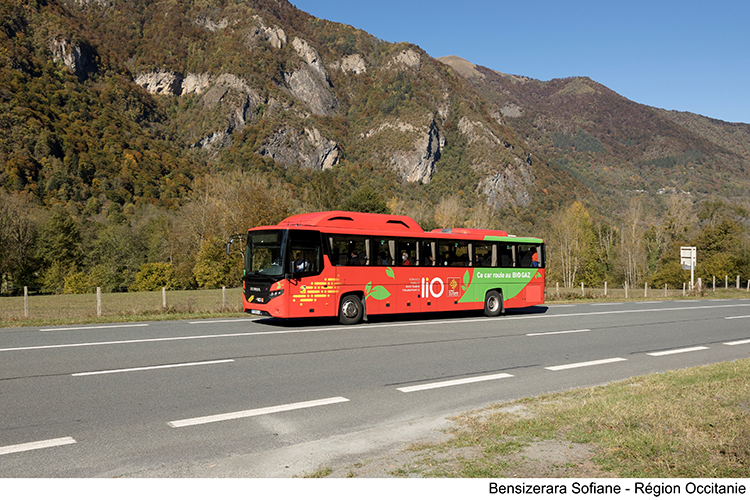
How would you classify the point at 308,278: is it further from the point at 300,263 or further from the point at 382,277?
the point at 382,277

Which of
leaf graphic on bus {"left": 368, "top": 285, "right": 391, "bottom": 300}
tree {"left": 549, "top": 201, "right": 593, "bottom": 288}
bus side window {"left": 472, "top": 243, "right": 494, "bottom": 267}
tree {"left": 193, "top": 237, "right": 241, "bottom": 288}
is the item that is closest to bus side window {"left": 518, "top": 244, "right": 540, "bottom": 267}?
bus side window {"left": 472, "top": 243, "right": 494, "bottom": 267}

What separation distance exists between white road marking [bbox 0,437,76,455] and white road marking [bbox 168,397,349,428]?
1.02 meters

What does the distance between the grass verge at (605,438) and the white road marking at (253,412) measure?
187 cm

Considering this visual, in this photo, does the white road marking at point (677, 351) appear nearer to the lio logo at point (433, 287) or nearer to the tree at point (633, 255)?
the lio logo at point (433, 287)

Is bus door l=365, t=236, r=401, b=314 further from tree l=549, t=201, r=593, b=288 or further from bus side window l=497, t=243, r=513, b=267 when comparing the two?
tree l=549, t=201, r=593, b=288

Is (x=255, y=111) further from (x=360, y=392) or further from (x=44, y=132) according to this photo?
(x=360, y=392)

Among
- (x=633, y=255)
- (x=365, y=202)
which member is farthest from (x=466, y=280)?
(x=633, y=255)

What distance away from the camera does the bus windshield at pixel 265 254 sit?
16.8 meters

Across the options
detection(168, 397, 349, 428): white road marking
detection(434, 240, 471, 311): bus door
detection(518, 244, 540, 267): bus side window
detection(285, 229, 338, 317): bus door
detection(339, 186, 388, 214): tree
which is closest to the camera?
detection(168, 397, 349, 428): white road marking

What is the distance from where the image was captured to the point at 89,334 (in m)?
14.3

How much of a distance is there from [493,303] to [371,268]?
5.92 meters

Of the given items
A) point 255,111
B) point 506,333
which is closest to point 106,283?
point 506,333

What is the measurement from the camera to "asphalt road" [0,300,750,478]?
558 cm

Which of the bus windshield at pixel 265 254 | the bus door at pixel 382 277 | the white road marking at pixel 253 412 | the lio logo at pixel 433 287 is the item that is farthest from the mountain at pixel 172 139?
the white road marking at pixel 253 412
